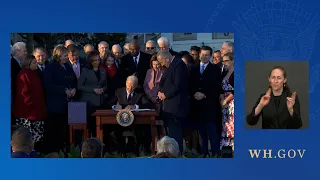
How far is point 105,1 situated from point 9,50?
137cm

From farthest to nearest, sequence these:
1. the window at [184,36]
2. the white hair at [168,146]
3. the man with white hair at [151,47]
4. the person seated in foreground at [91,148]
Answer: the man with white hair at [151,47] → the window at [184,36] → the white hair at [168,146] → the person seated in foreground at [91,148]

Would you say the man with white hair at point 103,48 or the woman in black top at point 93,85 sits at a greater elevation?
the man with white hair at point 103,48

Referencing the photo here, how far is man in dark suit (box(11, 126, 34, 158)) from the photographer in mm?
9367

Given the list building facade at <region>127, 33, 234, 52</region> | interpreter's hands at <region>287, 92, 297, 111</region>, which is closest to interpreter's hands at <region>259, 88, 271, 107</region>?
interpreter's hands at <region>287, 92, 297, 111</region>

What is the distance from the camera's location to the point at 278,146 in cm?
1030

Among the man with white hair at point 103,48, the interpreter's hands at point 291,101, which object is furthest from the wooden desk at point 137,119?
the interpreter's hands at point 291,101

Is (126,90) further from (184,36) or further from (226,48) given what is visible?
(226,48)

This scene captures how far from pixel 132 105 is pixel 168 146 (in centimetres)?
74

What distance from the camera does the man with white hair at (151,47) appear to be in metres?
10.4

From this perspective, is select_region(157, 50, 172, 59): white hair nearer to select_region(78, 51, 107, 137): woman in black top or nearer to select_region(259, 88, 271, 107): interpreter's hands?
select_region(78, 51, 107, 137): woman in black top

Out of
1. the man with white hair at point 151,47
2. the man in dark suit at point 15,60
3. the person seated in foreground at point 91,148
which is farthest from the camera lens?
the man in dark suit at point 15,60

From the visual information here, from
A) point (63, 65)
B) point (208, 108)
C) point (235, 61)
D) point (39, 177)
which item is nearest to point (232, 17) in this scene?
point (235, 61)

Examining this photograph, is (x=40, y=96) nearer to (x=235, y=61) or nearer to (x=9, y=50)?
(x=9, y=50)

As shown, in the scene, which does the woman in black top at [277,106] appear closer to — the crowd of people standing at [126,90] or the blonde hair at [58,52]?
the crowd of people standing at [126,90]
